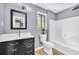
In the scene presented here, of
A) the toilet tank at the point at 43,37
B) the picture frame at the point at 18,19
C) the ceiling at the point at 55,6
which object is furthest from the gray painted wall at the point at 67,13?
the picture frame at the point at 18,19

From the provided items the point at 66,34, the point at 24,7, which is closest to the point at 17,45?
the point at 24,7

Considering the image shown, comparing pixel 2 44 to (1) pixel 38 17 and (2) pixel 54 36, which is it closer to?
(1) pixel 38 17

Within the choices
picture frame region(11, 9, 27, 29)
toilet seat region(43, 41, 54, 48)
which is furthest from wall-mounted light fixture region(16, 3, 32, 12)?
toilet seat region(43, 41, 54, 48)

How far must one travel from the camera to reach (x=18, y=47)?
101 centimetres

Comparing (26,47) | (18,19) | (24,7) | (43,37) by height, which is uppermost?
(24,7)

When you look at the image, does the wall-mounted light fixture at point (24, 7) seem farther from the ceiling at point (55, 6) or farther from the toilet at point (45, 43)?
the toilet at point (45, 43)

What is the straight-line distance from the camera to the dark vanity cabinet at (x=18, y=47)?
925 mm

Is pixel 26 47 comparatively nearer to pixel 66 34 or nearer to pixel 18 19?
pixel 18 19

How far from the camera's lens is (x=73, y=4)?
1.01 metres

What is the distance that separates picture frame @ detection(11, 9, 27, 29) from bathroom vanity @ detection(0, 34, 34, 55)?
138mm

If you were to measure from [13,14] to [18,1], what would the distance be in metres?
0.19

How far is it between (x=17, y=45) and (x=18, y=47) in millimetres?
31

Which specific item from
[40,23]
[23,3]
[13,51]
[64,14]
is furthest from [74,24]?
[13,51]

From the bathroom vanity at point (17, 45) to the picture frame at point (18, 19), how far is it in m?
0.14
